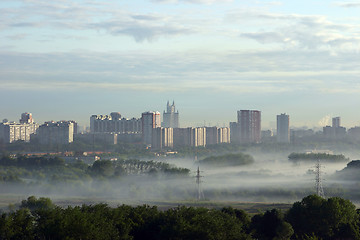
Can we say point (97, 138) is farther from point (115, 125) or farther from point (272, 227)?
point (272, 227)

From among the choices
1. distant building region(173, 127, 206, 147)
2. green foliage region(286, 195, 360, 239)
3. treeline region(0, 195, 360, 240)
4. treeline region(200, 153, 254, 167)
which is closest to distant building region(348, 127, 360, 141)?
distant building region(173, 127, 206, 147)

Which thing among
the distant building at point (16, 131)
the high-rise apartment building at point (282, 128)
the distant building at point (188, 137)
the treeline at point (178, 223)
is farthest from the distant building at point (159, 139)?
the treeline at point (178, 223)

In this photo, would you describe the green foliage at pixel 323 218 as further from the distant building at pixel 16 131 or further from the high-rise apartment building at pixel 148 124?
the high-rise apartment building at pixel 148 124

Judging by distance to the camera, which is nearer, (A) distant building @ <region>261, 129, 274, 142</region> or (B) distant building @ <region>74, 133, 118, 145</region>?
(B) distant building @ <region>74, 133, 118, 145</region>

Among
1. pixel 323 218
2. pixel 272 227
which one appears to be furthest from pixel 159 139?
pixel 323 218

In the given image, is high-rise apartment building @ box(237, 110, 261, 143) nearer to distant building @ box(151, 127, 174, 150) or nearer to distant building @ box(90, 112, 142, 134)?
distant building @ box(90, 112, 142, 134)

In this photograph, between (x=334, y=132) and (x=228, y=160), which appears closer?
(x=228, y=160)
